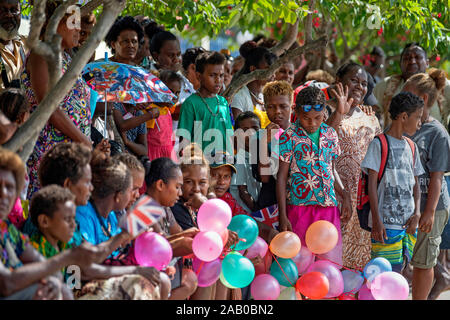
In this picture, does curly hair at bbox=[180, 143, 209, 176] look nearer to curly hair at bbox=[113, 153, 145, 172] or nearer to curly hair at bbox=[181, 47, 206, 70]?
curly hair at bbox=[113, 153, 145, 172]

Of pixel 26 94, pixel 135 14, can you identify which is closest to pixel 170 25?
pixel 135 14

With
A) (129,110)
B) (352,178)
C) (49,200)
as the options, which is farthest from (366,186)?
(49,200)

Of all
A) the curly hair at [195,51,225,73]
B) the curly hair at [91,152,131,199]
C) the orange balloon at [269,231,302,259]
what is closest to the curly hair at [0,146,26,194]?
the curly hair at [91,152,131,199]

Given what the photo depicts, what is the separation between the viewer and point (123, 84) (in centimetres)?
558

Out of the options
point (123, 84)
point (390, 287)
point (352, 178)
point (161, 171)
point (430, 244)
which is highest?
point (123, 84)

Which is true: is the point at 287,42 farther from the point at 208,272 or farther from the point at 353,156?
the point at 208,272

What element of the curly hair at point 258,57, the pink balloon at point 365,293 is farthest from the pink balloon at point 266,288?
the curly hair at point 258,57

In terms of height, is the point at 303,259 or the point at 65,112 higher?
the point at 65,112

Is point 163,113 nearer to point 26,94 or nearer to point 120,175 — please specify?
point 26,94

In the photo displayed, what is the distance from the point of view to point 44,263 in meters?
3.51

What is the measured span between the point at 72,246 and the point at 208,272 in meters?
1.20

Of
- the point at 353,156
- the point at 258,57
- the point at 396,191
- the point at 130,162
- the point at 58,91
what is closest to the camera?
the point at 58,91

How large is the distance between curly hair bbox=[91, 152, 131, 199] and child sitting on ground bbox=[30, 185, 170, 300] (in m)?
0.38
